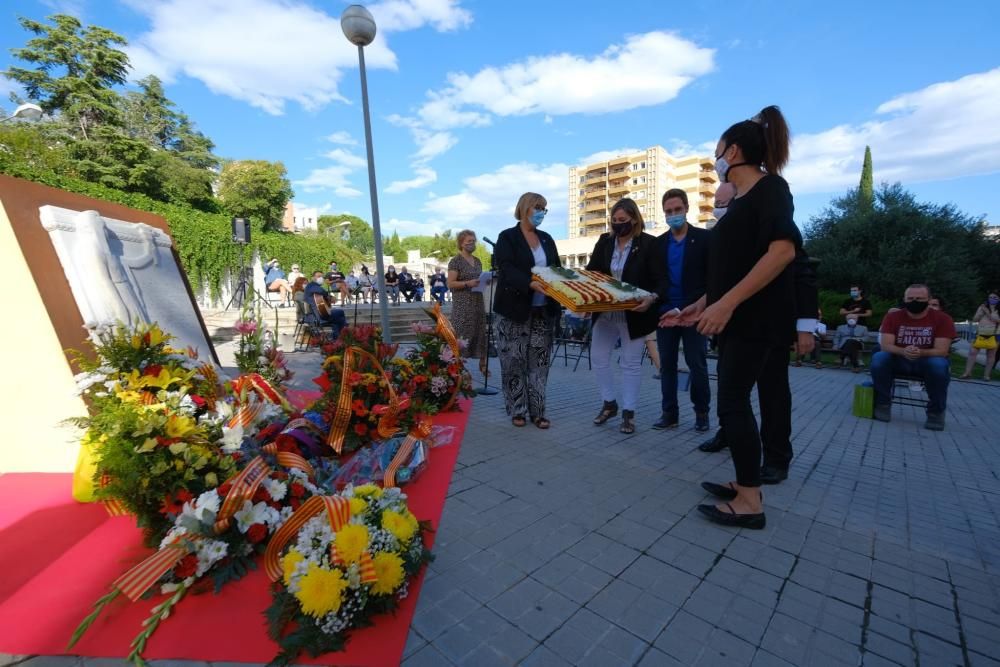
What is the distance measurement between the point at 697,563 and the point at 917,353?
4.31 meters

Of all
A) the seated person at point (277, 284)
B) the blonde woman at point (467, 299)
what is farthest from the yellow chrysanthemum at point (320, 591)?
the seated person at point (277, 284)

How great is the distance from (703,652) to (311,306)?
381 inches

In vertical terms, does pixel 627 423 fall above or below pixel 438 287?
below

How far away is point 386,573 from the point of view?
1691 mm

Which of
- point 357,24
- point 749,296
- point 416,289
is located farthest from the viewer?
point 416,289

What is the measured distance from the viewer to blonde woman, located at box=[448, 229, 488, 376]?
18.7 feet

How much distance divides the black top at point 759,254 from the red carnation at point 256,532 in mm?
2475

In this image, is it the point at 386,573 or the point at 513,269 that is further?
the point at 513,269

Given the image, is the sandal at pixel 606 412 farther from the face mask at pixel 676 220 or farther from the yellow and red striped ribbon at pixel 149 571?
the yellow and red striped ribbon at pixel 149 571

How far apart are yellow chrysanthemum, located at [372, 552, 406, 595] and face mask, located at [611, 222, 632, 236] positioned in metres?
3.14

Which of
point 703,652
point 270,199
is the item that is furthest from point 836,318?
point 270,199

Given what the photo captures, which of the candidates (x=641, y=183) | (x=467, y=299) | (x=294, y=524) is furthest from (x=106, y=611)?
(x=641, y=183)

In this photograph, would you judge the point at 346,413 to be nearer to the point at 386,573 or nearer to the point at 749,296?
the point at 386,573

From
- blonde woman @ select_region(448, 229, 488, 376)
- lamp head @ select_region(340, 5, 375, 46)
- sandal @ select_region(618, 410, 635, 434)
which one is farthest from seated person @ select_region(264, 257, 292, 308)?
sandal @ select_region(618, 410, 635, 434)
